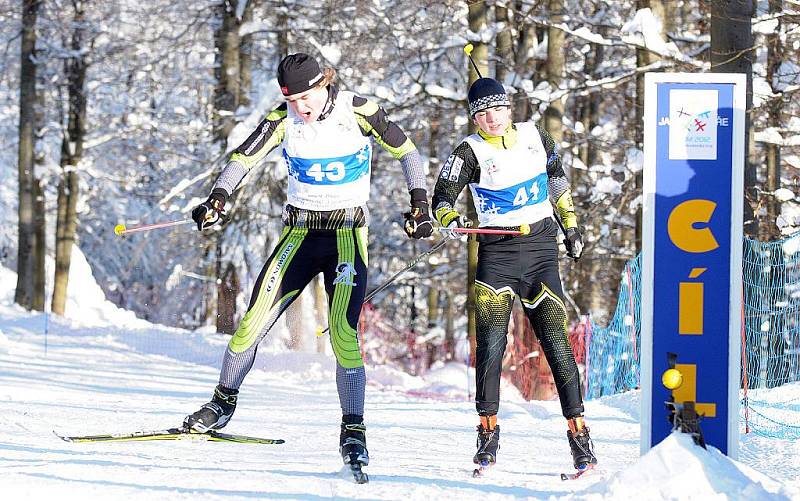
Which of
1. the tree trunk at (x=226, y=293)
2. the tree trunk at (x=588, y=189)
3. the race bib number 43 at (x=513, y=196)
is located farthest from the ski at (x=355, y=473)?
the tree trunk at (x=226, y=293)

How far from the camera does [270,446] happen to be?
7008 millimetres

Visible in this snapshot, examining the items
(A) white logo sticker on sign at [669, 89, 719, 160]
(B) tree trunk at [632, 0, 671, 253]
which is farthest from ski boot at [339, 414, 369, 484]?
(B) tree trunk at [632, 0, 671, 253]

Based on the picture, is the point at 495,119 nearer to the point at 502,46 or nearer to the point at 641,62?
the point at 641,62

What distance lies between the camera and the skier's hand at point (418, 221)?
18.0ft

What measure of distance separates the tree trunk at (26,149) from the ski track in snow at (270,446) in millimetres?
10483

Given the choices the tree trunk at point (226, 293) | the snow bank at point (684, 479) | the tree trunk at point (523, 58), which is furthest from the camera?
the tree trunk at point (226, 293)

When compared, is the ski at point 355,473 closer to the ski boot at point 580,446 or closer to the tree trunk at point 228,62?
the ski boot at point 580,446

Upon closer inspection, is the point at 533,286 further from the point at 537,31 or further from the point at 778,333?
the point at 537,31

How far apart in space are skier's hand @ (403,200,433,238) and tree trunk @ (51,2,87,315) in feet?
67.1

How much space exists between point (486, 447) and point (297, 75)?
2004 mm

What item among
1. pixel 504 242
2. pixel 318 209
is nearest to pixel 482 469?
pixel 504 242

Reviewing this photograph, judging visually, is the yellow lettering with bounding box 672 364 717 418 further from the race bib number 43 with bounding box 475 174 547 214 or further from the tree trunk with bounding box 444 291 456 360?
the tree trunk with bounding box 444 291 456 360

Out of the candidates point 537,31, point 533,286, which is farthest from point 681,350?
point 537,31

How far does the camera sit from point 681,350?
4.86m
